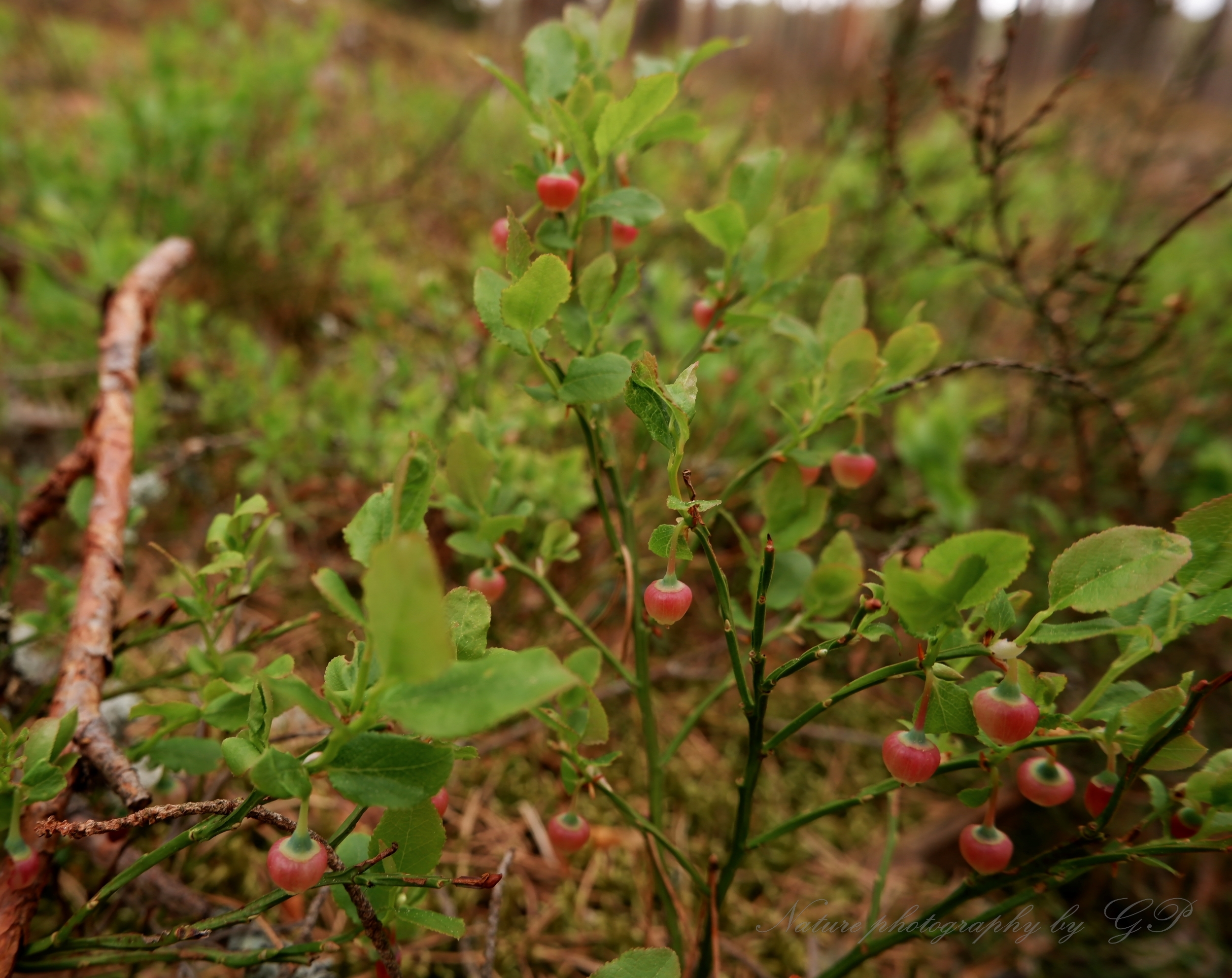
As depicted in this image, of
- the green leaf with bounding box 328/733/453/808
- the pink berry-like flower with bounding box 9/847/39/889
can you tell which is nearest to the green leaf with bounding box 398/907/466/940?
the green leaf with bounding box 328/733/453/808

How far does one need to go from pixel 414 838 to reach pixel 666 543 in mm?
339

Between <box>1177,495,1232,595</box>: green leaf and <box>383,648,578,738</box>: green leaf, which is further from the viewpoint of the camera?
<box>1177,495,1232,595</box>: green leaf

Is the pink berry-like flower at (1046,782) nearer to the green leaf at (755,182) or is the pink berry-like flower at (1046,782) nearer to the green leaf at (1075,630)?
the green leaf at (1075,630)

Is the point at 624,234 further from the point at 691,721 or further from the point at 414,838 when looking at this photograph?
the point at 414,838

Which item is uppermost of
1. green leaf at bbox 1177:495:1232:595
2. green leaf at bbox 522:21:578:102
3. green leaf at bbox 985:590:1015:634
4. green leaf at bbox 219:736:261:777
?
green leaf at bbox 522:21:578:102

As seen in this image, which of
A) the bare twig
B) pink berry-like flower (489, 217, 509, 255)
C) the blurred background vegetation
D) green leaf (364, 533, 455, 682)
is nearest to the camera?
green leaf (364, 533, 455, 682)

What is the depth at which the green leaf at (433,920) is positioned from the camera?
1.99 feet

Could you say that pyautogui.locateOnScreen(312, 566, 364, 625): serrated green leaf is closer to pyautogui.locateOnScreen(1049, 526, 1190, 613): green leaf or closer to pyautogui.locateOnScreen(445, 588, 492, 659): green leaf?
pyautogui.locateOnScreen(445, 588, 492, 659): green leaf

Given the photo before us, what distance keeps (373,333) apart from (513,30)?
12.5 m

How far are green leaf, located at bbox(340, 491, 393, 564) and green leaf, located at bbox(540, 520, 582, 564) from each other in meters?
0.33

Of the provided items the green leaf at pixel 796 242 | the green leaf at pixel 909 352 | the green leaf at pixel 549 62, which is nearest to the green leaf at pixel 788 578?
the green leaf at pixel 909 352

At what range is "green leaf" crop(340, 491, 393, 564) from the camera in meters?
0.56

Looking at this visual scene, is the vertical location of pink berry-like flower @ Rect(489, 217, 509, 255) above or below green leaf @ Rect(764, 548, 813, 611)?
above

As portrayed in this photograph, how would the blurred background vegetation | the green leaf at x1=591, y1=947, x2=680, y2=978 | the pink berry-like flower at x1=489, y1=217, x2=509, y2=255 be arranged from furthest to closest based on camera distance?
the blurred background vegetation, the pink berry-like flower at x1=489, y1=217, x2=509, y2=255, the green leaf at x1=591, y1=947, x2=680, y2=978
